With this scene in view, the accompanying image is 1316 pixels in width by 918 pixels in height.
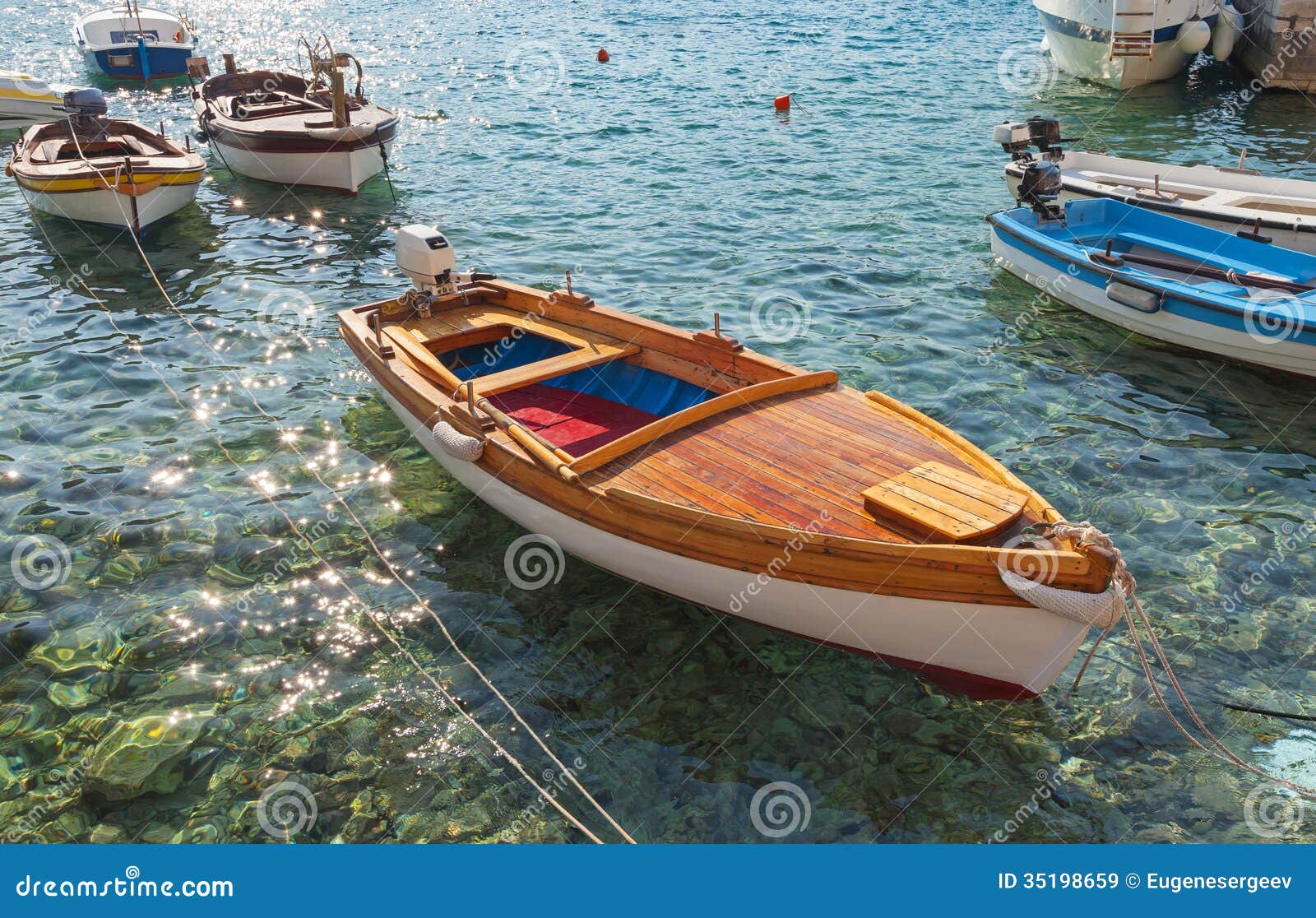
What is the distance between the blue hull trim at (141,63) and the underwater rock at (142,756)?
32.3m

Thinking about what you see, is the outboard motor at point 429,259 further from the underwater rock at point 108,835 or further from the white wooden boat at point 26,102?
the white wooden boat at point 26,102

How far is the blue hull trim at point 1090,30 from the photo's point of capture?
27000mm

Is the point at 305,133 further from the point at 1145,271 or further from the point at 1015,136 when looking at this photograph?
the point at 1145,271

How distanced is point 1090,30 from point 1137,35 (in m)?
1.67

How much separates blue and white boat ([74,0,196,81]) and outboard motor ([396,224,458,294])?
86.1 feet

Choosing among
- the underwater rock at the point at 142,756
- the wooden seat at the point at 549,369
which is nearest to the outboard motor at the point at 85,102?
the wooden seat at the point at 549,369

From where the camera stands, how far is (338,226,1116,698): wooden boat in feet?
23.2

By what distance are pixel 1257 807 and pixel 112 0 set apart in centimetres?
6034

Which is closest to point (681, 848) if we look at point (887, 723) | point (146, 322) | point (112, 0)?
point (887, 723)

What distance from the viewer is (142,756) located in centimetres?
764

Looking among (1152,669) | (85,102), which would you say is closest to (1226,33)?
(1152,669)

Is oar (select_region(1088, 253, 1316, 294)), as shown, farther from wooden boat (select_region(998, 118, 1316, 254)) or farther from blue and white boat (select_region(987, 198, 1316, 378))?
wooden boat (select_region(998, 118, 1316, 254))

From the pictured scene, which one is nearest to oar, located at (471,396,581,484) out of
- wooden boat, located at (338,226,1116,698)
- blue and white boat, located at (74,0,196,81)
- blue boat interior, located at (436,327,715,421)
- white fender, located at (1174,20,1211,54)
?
wooden boat, located at (338,226,1116,698)

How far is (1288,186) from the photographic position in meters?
16.0
